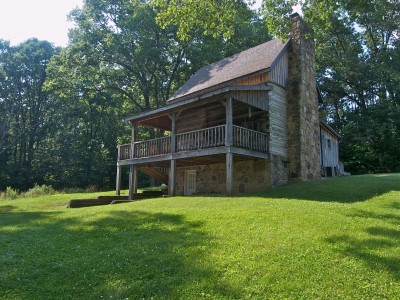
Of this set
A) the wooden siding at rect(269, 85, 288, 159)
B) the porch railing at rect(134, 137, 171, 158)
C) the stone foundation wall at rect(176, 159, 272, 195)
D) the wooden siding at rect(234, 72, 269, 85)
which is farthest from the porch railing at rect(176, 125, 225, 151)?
the wooden siding at rect(234, 72, 269, 85)

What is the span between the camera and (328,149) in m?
23.5

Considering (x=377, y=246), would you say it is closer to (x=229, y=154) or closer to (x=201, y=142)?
(x=229, y=154)

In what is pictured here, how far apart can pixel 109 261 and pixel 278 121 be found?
1381 centimetres

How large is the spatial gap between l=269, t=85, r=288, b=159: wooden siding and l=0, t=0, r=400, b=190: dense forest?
10270 millimetres

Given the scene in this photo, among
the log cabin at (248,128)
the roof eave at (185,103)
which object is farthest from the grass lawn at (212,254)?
the log cabin at (248,128)

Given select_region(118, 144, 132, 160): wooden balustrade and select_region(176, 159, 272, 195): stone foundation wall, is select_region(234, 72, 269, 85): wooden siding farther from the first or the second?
select_region(118, 144, 132, 160): wooden balustrade

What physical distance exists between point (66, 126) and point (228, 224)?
39.6 meters

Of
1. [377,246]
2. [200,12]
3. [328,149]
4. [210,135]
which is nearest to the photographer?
[377,246]

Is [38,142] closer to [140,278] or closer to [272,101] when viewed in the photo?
[272,101]

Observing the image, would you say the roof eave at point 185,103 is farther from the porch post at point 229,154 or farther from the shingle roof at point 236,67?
the shingle roof at point 236,67

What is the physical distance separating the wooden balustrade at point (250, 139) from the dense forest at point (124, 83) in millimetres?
12646

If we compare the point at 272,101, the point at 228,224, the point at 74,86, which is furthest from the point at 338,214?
the point at 74,86

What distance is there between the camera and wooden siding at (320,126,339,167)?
2263 centimetres

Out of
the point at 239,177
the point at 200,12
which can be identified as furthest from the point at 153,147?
the point at 200,12
